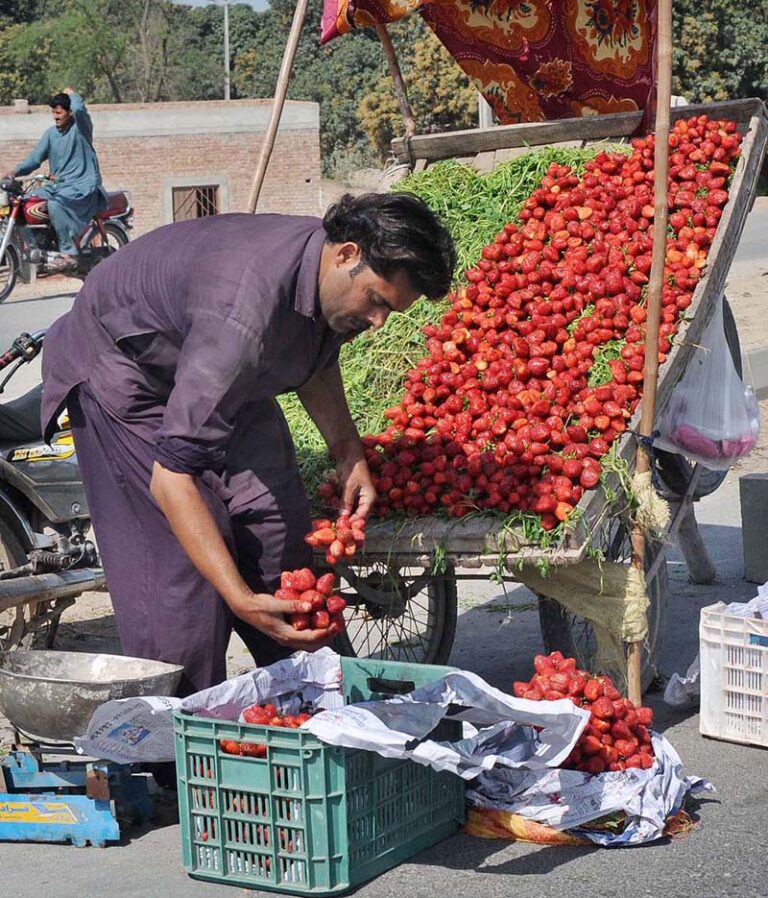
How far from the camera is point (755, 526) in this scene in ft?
21.0

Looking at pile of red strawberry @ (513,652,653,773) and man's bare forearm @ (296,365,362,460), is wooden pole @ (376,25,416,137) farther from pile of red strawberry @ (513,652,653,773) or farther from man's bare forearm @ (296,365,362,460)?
pile of red strawberry @ (513,652,653,773)

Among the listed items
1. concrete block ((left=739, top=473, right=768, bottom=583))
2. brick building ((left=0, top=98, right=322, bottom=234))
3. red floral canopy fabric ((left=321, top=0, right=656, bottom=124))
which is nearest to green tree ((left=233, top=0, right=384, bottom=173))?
brick building ((left=0, top=98, right=322, bottom=234))

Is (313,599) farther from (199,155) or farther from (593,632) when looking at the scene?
(199,155)

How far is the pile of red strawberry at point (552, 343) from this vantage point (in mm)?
4309

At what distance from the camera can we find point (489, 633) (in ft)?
19.8

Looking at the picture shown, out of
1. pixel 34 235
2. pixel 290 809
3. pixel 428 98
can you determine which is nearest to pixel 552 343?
pixel 290 809

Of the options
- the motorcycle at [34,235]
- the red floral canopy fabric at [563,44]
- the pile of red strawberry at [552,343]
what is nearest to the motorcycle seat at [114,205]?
the motorcycle at [34,235]

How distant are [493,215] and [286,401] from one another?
1104 millimetres

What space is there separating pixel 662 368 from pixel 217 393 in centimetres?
170

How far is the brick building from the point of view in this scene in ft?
94.2

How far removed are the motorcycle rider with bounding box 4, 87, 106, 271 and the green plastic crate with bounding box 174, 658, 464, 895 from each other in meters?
12.1

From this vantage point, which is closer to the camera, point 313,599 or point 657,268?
point 313,599

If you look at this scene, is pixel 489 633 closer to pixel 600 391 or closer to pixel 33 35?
pixel 600 391

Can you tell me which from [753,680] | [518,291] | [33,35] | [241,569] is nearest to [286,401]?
[518,291]
